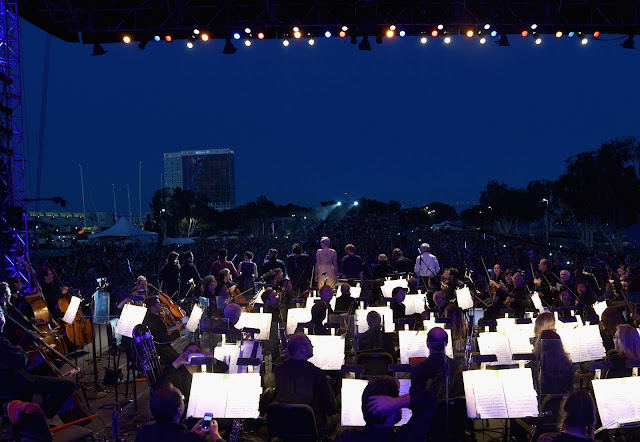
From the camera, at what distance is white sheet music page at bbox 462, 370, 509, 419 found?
4988 mm

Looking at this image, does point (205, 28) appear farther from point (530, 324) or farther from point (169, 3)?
point (530, 324)

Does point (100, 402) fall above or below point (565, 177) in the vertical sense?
below

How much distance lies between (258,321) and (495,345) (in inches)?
120

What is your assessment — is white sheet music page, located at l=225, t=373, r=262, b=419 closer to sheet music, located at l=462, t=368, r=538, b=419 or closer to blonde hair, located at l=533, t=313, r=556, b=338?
sheet music, located at l=462, t=368, r=538, b=419

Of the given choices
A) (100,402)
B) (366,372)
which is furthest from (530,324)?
(100,402)

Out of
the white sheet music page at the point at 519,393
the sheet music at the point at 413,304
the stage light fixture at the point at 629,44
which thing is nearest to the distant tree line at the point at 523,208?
the stage light fixture at the point at 629,44

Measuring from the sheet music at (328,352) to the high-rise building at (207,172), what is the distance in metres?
97.8

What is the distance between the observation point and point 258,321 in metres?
7.95

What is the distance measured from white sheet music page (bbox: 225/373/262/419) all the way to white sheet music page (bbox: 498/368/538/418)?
2.10m

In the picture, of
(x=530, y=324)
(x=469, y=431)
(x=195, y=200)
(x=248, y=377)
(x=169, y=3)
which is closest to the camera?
(x=248, y=377)

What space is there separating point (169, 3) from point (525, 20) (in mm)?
6796

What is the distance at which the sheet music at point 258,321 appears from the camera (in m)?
7.92

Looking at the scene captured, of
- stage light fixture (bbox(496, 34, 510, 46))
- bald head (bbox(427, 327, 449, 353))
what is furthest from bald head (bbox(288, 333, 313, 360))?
stage light fixture (bbox(496, 34, 510, 46))

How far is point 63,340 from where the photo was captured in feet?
31.9
